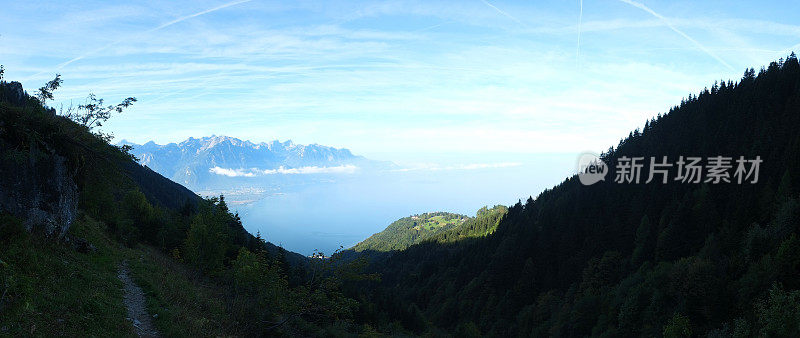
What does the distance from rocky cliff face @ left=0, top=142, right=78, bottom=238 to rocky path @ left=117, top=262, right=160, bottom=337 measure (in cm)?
420

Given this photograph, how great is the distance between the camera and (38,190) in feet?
53.0

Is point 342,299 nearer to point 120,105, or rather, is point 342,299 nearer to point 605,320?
point 120,105

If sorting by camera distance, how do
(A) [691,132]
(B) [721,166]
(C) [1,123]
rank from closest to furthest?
1. (C) [1,123]
2. (B) [721,166]
3. (A) [691,132]

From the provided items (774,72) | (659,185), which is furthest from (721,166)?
(774,72)

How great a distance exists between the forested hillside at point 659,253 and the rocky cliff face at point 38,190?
53055 millimetres

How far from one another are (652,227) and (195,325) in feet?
318

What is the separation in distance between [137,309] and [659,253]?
89.5 m

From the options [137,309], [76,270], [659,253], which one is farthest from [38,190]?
[659,253]

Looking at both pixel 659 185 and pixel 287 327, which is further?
pixel 659 185

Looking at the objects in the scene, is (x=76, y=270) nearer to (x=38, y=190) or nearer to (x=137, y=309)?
(x=137, y=309)

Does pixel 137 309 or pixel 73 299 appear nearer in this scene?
pixel 73 299

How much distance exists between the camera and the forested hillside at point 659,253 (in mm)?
48000

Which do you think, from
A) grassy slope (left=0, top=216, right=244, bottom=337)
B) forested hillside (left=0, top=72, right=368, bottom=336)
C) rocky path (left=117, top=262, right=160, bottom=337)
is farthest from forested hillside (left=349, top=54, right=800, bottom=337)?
rocky path (left=117, top=262, right=160, bottom=337)

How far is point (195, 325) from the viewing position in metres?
14.8
